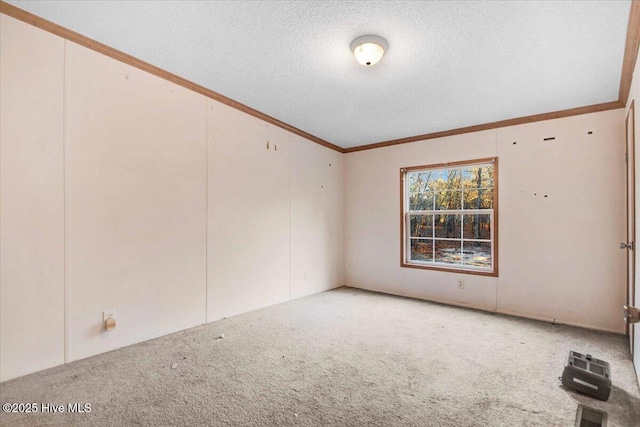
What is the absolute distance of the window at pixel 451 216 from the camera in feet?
13.0

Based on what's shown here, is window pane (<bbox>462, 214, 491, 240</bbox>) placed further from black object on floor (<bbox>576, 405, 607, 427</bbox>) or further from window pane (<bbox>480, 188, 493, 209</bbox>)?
black object on floor (<bbox>576, 405, 607, 427</bbox>)

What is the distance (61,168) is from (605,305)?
5153mm

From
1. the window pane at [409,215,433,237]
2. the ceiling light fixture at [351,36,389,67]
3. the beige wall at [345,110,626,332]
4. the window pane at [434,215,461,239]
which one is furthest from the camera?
the window pane at [409,215,433,237]

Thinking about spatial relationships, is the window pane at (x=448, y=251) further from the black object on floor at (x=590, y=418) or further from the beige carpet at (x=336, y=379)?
the black object on floor at (x=590, y=418)

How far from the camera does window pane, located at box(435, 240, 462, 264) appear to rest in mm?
4215

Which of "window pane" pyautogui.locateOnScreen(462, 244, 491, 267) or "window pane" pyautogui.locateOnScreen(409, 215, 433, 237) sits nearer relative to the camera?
"window pane" pyautogui.locateOnScreen(462, 244, 491, 267)

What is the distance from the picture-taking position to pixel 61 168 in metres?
2.25

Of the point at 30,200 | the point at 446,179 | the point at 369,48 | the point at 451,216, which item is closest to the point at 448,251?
the point at 451,216

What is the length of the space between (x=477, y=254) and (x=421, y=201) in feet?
3.46

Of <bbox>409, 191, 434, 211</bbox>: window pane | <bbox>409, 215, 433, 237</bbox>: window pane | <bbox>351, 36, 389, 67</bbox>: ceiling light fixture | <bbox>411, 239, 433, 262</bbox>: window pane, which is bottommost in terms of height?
<bbox>411, 239, 433, 262</bbox>: window pane

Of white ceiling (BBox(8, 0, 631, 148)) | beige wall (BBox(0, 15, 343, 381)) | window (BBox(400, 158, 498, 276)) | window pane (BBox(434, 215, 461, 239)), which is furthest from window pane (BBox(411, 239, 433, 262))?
beige wall (BBox(0, 15, 343, 381))

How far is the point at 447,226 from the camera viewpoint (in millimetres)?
4293

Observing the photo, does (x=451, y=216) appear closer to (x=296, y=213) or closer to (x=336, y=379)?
(x=296, y=213)

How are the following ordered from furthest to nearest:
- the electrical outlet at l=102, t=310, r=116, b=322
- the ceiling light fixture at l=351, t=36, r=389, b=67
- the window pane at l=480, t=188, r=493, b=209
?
the window pane at l=480, t=188, r=493, b=209 → the electrical outlet at l=102, t=310, r=116, b=322 → the ceiling light fixture at l=351, t=36, r=389, b=67
